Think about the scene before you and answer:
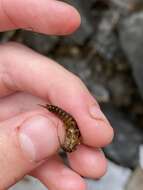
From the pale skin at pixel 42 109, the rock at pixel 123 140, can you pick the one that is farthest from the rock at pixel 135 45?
the pale skin at pixel 42 109

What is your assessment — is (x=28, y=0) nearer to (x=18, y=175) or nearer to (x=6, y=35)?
(x=18, y=175)

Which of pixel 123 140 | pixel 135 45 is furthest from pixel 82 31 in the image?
pixel 123 140

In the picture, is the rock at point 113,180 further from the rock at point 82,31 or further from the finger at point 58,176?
the finger at point 58,176

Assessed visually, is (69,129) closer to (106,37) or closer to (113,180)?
(113,180)

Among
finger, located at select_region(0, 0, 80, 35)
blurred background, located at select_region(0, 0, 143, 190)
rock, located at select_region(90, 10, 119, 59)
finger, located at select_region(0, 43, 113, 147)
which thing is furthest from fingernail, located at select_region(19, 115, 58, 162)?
rock, located at select_region(90, 10, 119, 59)

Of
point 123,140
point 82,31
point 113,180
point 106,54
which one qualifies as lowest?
point 113,180

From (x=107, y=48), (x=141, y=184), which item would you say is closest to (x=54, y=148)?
(x=141, y=184)

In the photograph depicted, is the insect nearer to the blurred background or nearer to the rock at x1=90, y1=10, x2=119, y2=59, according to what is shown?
the blurred background
